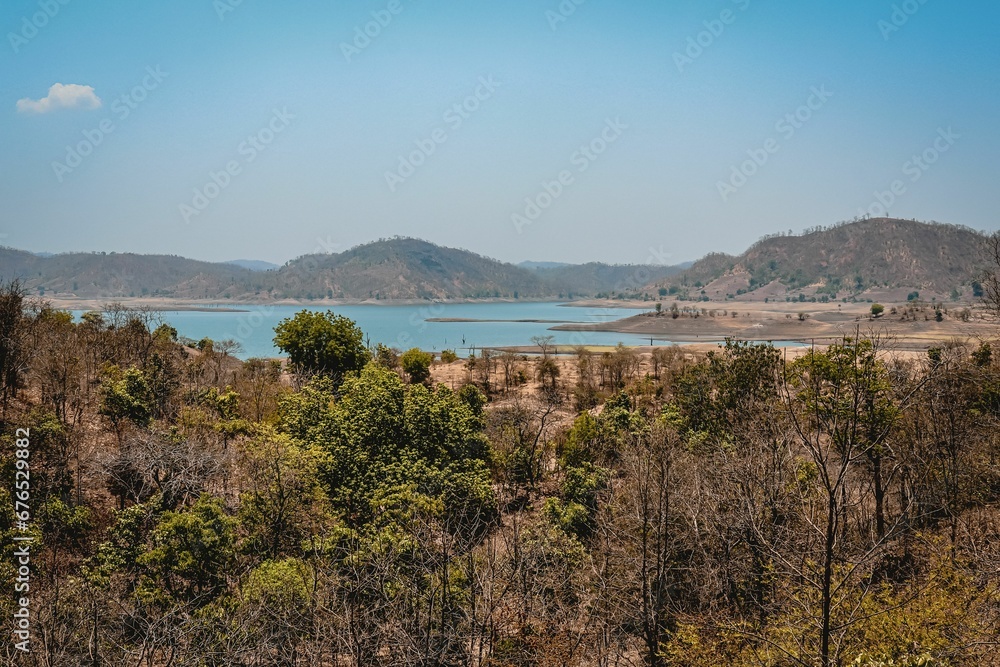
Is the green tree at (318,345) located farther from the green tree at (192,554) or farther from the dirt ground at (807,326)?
the dirt ground at (807,326)

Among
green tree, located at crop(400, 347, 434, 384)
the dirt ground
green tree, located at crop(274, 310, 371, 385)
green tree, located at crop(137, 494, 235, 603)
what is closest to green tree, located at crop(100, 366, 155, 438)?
green tree, located at crop(137, 494, 235, 603)

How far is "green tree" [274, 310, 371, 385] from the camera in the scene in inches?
1280

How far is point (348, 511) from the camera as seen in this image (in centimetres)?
1842

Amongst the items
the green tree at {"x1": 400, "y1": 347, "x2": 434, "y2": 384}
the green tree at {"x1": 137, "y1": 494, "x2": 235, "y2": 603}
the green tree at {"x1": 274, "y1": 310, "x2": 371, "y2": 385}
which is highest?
the green tree at {"x1": 274, "y1": 310, "x2": 371, "y2": 385}

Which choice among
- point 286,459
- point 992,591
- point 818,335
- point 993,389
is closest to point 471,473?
point 286,459

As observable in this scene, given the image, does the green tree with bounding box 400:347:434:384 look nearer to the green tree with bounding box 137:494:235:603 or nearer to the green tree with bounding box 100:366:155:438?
the green tree with bounding box 100:366:155:438

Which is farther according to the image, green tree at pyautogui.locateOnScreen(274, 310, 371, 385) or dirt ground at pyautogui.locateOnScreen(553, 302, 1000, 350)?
dirt ground at pyautogui.locateOnScreen(553, 302, 1000, 350)

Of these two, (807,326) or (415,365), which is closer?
(415,365)

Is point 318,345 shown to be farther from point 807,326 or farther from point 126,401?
point 807,326

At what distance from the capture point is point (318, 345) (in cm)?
3275

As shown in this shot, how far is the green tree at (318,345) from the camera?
32500 millimetres

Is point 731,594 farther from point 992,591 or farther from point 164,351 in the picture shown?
point 164,351

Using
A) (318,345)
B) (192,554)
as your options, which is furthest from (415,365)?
(192,554)

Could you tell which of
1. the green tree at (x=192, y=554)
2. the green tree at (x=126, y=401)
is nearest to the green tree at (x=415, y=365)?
the green tree at (x=126, y=401)
